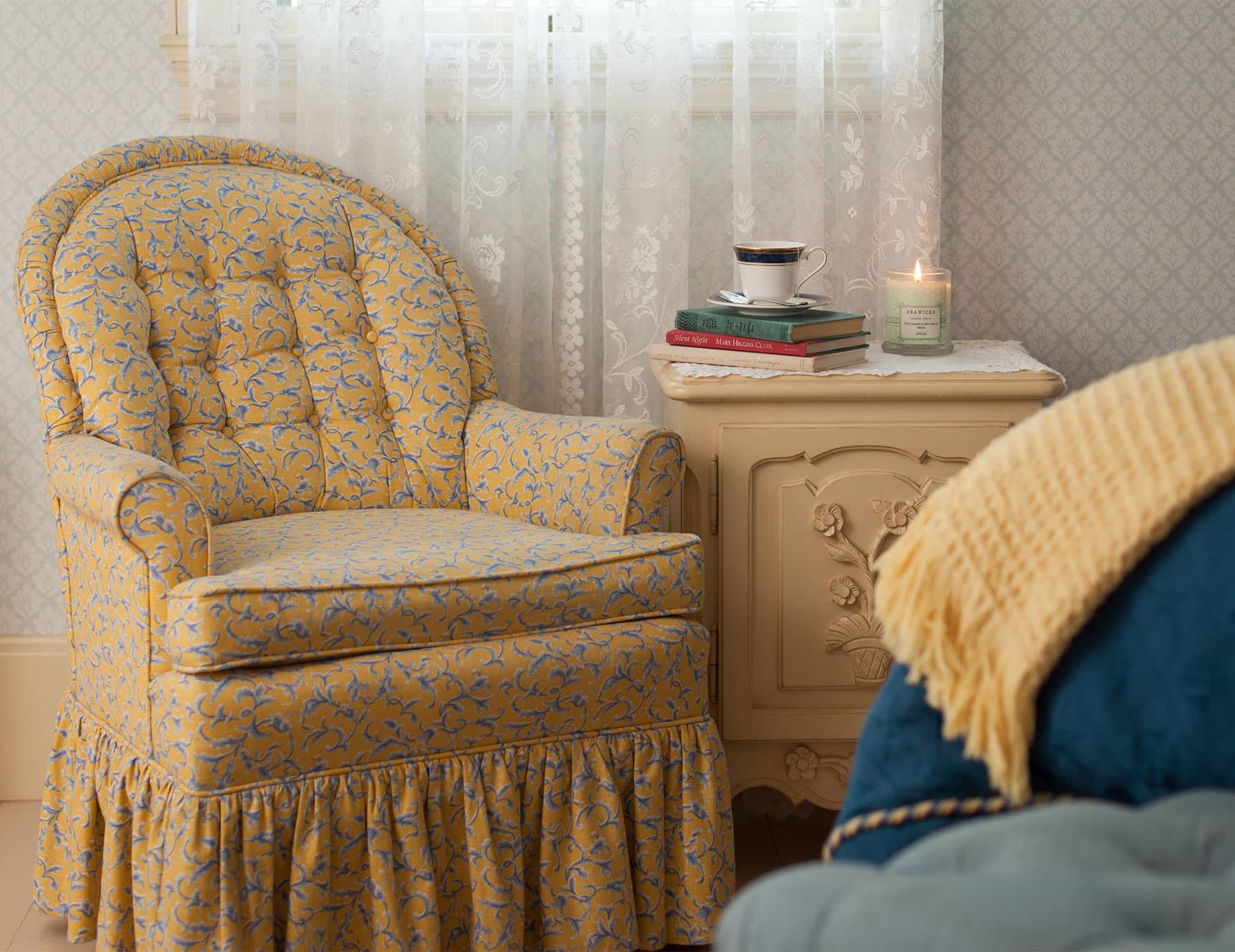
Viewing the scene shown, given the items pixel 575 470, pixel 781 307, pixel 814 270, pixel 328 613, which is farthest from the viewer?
pixel 814 270

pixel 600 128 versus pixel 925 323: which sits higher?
pixel 600 128

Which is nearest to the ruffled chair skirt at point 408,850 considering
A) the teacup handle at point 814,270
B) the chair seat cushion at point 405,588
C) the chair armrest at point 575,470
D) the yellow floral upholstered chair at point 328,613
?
the yellow floral upholstered chair at point 328,613

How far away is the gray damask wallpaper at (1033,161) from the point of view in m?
2.20

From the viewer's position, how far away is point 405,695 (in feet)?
4.75

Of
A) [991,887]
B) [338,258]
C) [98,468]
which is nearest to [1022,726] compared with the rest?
[991,887]

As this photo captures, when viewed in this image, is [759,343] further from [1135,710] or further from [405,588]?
[1135,710]

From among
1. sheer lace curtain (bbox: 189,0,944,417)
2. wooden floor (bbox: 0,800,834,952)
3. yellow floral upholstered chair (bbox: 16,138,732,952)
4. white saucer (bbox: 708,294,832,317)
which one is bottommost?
wooden floor (bbox: 0,800,834,952)

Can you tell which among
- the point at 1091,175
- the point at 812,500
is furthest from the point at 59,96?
the point at 1091,175

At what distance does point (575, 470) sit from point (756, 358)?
32 centimetres

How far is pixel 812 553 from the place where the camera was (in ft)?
5.88

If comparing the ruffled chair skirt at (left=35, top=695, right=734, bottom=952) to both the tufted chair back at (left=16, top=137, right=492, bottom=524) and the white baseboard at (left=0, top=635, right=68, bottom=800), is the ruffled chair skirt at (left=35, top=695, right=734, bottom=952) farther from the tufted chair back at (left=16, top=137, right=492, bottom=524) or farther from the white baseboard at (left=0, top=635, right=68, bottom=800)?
A: the white baseboard at (left=0, top=635, right=68, bottom=800)

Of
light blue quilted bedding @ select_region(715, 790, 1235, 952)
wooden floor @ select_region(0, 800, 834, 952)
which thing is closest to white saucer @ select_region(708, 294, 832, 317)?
wooden floor @ select_region(0, 800, 834, 952)

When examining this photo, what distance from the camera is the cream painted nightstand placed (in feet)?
5.82

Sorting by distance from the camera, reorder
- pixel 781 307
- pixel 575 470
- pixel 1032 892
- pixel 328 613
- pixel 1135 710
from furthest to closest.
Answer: pixel 781 307, pixel 575 470, pixel 328 613, pixel 1135 710, pixel 1032 892
